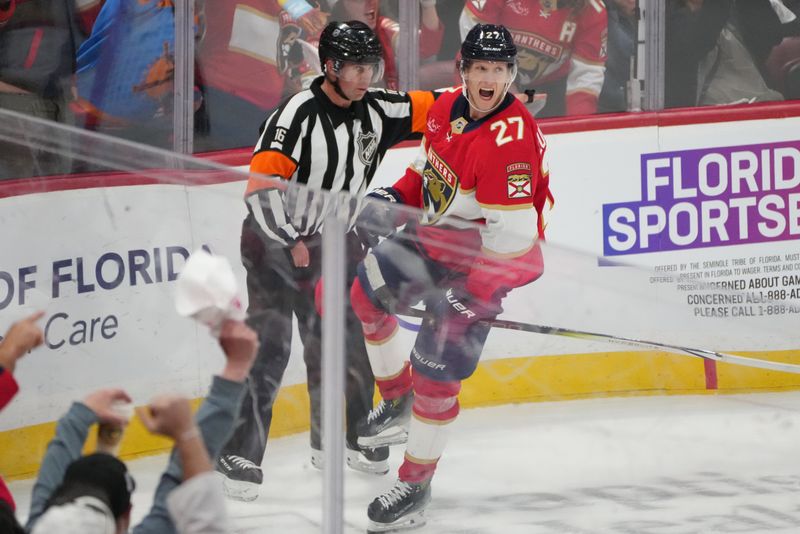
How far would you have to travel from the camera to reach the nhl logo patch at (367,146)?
3596mm

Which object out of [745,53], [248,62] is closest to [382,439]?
[248,62]

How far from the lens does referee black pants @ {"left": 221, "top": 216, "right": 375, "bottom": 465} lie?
1.95 meters

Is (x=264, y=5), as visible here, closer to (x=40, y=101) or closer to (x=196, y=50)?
(x=196, y=50)

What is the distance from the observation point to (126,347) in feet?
6.40

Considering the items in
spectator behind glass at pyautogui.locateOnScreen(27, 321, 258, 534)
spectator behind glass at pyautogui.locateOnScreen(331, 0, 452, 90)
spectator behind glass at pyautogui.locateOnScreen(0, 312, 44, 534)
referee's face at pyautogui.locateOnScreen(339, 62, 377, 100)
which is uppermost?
spectator behind glass at pyautogui.locateOnScreen(331, 0, 452, 90)

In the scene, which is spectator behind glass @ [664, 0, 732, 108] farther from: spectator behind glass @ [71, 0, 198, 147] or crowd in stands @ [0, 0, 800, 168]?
spectator behind glass @ [71, 0, 198, 147]

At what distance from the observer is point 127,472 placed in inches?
69.0

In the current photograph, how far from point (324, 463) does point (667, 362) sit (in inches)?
38.7

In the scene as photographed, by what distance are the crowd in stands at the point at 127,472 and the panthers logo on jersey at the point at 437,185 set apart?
1.55 m

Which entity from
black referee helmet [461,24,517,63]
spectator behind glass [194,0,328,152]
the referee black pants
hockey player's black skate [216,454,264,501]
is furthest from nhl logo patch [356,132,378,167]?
hockey player's black skate [216,454,264,501]

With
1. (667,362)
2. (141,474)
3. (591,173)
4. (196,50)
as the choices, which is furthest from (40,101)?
(141,474)

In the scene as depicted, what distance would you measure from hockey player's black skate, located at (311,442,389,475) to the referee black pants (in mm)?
24

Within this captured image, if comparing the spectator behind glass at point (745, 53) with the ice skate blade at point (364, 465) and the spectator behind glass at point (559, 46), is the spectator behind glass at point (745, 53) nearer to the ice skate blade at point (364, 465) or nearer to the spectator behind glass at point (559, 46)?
the spectator behind glass at point (559, 46)

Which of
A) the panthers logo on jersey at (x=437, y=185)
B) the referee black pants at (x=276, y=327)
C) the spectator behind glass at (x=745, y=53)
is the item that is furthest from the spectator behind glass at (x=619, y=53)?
the referee black pants at (x=276, y=327)
